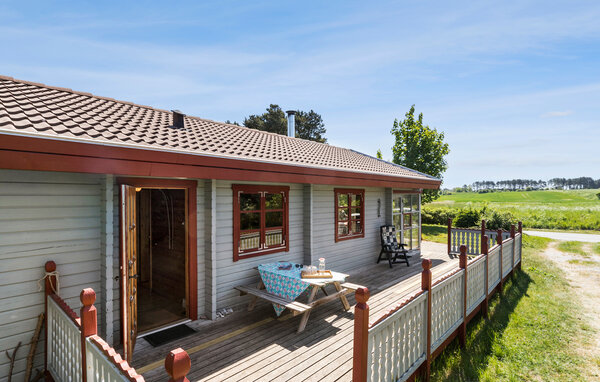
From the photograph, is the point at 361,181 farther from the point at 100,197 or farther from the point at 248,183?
the point at 100,197

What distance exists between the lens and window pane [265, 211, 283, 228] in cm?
559

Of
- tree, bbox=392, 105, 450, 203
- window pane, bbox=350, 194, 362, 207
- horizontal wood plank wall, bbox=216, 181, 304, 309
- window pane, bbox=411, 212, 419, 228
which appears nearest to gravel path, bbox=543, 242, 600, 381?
window pane, bbox=411, 212, 419, 228

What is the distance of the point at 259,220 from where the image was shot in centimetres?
535

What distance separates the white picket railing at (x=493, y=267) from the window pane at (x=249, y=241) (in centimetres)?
442

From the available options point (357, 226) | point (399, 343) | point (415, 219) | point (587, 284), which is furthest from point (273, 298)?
point (587, 284)

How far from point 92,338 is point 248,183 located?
333 centimetres

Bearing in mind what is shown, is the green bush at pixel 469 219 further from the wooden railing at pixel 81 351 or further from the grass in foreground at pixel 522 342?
the wooden railing at pixel 81 351

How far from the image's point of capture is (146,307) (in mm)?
5148

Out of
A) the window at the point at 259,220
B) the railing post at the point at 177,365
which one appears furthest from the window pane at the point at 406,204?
the railing post at the point at 177,365

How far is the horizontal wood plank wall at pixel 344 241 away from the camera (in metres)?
6.54

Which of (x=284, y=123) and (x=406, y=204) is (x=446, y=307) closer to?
(x=406, y=204)

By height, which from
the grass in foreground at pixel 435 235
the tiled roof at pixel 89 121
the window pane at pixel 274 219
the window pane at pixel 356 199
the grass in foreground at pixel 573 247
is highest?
the tiled roof at pixel 89 121

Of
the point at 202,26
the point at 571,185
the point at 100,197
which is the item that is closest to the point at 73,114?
the point at 100,197

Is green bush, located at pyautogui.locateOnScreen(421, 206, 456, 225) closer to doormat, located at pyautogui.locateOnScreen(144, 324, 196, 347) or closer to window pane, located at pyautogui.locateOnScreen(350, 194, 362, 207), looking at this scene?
window pane, located at pyautogui.locateOnScreen(350, 194, 362, 207)
